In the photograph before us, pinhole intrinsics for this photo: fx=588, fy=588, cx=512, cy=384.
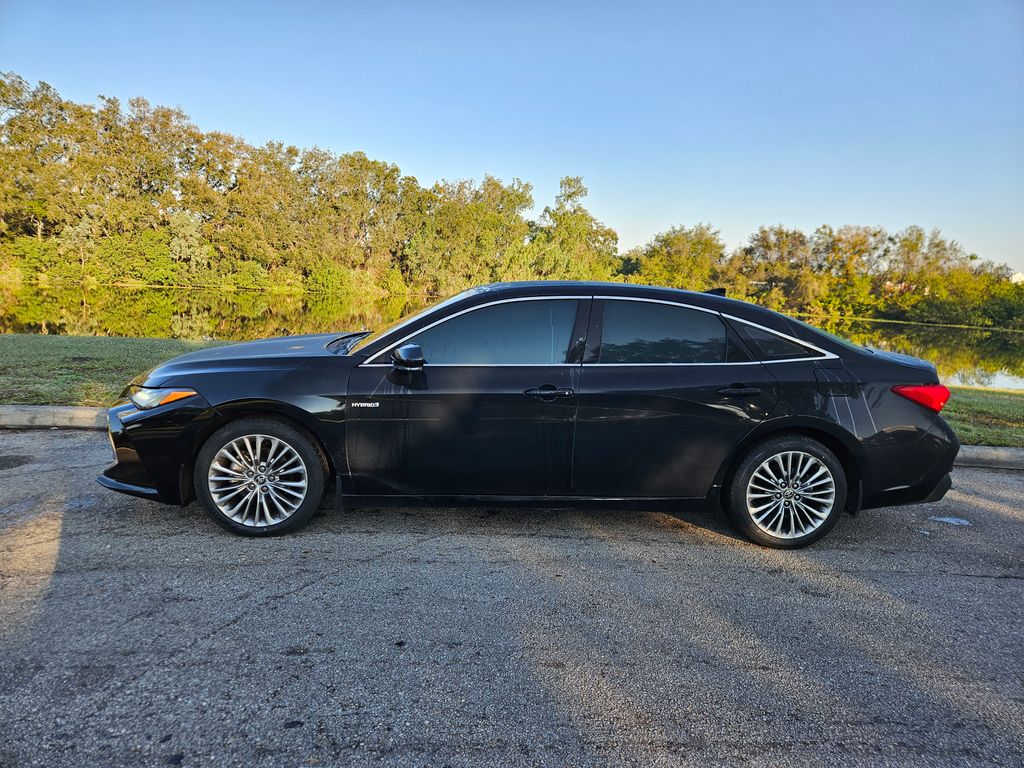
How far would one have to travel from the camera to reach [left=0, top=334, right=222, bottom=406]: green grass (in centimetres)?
662

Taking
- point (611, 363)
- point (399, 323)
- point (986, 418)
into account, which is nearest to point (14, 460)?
point (399, 323)

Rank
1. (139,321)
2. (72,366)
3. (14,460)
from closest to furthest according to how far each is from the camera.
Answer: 1. (14,460)
2. (72,366)
3. (139,321)

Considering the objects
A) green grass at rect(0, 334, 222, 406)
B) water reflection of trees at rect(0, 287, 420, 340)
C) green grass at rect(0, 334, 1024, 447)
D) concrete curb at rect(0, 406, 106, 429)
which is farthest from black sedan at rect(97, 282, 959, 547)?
water reflection of trees at rect(0, 287, 420, 340)

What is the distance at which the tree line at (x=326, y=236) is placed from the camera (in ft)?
137

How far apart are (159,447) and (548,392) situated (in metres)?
2.44

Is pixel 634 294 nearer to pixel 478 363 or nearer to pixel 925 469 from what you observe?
pixel 478 363

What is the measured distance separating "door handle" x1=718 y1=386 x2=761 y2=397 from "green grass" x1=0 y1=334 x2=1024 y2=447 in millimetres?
4341

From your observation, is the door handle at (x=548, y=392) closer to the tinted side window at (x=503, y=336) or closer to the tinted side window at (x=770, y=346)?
the tinted side window at (x=503, y=336)

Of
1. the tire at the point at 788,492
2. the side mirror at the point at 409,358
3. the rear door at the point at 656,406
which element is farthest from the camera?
the tire at the point at 788,492

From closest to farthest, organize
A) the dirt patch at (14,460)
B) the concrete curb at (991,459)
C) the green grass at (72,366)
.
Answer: the dirt patch at (14,460), the concrete curb at (991,459), the green grass at (72,366)

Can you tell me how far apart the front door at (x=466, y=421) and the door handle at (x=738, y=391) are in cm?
95

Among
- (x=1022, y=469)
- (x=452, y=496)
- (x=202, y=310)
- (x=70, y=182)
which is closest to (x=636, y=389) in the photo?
(x=452, y=496)

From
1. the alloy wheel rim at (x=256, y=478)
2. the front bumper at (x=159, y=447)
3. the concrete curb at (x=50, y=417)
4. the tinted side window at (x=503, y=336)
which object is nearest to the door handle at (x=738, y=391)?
the tinted side window at (x=503, y=336)

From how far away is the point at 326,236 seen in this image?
2247 inches
